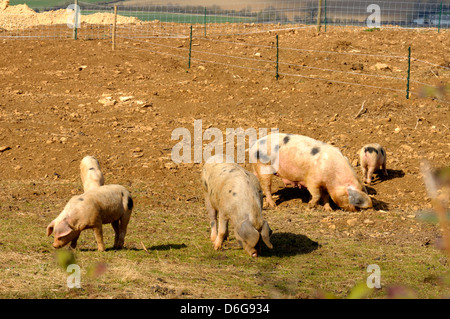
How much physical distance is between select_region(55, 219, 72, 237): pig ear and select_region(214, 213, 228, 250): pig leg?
6.15ft

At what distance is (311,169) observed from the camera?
10.9m

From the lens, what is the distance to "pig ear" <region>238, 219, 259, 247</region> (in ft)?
24.7

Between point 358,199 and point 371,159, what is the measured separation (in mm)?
2094

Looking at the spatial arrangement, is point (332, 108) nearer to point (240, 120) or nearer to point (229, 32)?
point (240, 120)

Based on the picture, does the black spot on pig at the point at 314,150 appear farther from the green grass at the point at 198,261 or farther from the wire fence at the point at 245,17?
the wire fence at the point at 245,17

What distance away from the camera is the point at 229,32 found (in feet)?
85.1

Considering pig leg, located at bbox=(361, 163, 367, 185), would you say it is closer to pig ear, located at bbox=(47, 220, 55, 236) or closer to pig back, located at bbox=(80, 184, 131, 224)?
pig back, located at bbox=(80, 184, 131, 224)

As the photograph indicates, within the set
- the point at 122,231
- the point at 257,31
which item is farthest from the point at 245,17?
the point at 122,231

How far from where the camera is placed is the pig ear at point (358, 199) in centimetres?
1038

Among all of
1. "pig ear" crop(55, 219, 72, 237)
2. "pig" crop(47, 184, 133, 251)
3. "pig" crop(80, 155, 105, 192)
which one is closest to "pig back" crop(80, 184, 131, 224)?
"pig" crop(47, 184, 133, 251)

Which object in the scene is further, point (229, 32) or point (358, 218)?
point (229, 32)

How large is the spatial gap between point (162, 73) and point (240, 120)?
5020mm
